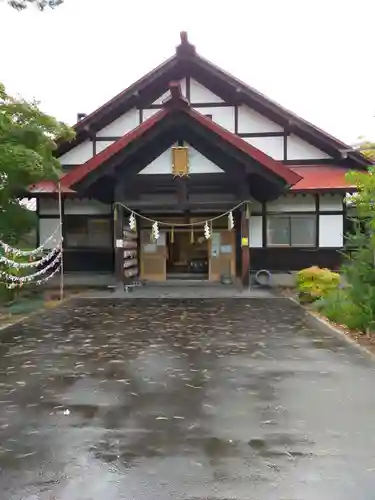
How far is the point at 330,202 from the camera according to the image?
18438 mm

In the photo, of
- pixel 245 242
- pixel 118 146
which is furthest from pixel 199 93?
pixel 245 242

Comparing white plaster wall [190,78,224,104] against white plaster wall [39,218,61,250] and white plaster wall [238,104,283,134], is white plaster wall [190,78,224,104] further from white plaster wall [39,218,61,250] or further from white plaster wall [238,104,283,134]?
white plaster wall [39,218,61,250]

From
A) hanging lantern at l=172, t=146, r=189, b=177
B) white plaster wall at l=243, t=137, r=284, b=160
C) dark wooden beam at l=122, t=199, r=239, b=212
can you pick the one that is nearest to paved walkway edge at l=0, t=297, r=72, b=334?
dark wooden beam at l=122, t=199, r=239, b=212

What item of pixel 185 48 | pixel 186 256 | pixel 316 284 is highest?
pixel 185 48

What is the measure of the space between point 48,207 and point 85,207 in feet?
4.35

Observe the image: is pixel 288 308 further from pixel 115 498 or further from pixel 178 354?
pixel 115 498

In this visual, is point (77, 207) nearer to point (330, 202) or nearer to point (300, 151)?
point (300, 151)

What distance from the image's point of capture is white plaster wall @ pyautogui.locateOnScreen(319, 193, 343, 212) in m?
18.4

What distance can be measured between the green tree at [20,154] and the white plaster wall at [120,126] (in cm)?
377

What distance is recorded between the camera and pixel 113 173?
54.6 ft

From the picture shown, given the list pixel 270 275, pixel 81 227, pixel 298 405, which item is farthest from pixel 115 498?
pixel 81 227

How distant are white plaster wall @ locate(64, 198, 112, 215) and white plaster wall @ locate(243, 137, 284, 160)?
5.67m

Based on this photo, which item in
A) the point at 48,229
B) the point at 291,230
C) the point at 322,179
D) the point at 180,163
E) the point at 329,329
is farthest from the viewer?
the point at 48,229

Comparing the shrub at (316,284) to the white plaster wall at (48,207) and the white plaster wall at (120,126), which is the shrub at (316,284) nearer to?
the white plaster wall at (120,126)
